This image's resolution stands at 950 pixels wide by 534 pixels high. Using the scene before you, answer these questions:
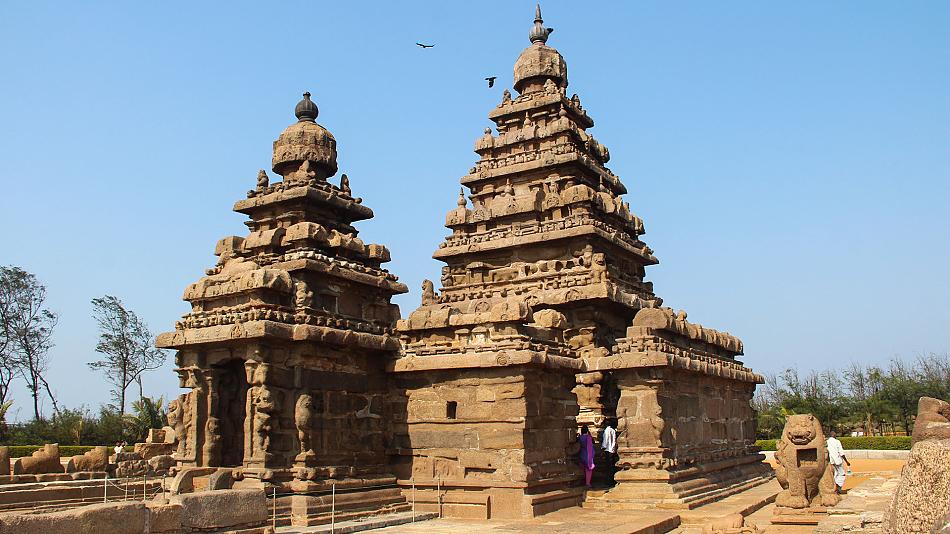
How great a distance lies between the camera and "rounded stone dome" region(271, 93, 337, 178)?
15727 mm

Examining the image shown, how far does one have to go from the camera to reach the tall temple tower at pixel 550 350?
13.0m

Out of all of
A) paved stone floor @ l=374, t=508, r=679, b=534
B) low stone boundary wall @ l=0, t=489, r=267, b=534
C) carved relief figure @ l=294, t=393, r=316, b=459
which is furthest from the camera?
carved relief figure @ l=294, t=393, r=316, b=459

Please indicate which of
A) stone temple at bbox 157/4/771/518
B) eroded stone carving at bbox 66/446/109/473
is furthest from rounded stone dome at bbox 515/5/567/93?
eroded stone carving at bbox 66/446/109/473

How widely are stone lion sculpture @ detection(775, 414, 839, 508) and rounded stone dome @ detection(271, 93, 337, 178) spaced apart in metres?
9.56

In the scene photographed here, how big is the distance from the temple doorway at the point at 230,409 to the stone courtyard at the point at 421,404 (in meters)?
0.03

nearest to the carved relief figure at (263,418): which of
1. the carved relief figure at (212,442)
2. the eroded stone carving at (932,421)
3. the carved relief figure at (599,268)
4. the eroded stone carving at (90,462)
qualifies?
the carved relief figure at (212,442)

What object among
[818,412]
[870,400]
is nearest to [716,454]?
[818,412]

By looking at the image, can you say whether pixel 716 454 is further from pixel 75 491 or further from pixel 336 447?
pixel 75 491

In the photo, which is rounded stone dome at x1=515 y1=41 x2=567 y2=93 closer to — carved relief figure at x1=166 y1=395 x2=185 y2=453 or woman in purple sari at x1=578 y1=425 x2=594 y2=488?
woman in purple sari at x1=578 y1=425 x2=594 y2=488

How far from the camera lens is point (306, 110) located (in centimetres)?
1622

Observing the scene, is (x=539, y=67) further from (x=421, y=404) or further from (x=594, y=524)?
(x=594, y=524)

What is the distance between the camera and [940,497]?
15.8 feet

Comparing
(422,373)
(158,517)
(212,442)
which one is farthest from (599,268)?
(158,517)

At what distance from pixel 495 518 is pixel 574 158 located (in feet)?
32.1
